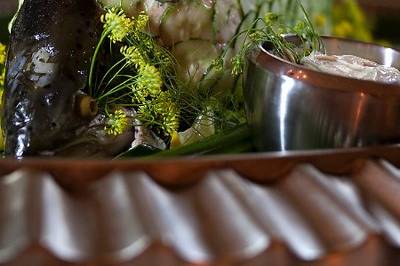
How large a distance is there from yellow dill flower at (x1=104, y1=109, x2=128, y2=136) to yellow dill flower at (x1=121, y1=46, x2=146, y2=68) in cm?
5

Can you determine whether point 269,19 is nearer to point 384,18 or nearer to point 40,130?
point 40,130

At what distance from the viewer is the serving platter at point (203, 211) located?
1.09 ft

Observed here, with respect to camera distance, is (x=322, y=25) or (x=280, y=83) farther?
(x=322, y=25)

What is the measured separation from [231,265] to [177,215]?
1.6 inches

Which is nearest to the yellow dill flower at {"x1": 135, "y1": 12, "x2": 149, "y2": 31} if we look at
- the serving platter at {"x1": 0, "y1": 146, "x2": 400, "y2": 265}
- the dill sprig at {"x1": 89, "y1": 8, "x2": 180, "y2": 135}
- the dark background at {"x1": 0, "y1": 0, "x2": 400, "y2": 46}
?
the dill sprig at {"x1": 89, "y1": 8, "x2": 180, "y2": 135}

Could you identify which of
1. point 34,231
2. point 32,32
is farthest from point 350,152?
point 32,32

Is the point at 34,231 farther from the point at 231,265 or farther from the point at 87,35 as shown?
the point at 87,35

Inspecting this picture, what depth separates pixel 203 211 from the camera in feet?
1.18

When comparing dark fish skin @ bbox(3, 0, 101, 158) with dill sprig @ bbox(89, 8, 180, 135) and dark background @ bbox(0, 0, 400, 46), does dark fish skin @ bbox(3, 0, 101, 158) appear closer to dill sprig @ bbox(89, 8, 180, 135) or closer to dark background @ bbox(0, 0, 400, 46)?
dill sprig @ bbox(89, 8, 180, 135)

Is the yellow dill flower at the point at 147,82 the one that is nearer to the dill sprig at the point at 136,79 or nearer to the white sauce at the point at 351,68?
the dill sprig at the point at 136,79

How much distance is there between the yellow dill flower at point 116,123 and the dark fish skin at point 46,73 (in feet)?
0.07

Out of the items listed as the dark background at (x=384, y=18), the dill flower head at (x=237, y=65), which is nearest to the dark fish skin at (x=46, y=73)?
the dill flower head at (x=237, y=65)

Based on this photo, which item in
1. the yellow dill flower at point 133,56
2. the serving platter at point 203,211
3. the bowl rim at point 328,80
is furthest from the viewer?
the yellow dill flower at point 133,56

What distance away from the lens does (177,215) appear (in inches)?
14.0
